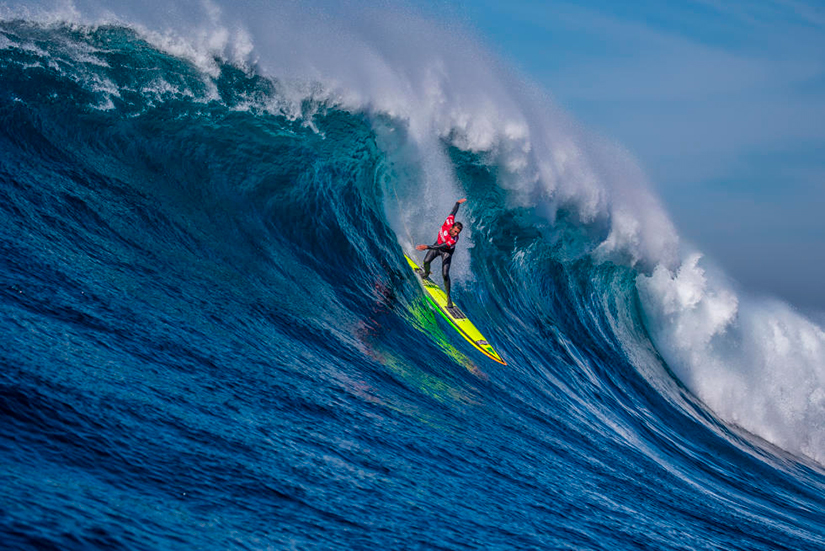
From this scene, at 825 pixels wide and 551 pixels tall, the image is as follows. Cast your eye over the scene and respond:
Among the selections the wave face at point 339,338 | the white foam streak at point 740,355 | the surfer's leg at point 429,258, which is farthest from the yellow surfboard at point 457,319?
the white foam streak at point 740,355

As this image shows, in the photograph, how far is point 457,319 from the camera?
34.8ft

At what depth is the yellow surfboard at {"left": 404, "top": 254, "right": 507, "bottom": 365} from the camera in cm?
1009

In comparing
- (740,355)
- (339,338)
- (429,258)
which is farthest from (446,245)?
(740,355)

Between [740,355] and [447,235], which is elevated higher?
[740,355]

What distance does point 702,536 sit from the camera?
6.22 metres

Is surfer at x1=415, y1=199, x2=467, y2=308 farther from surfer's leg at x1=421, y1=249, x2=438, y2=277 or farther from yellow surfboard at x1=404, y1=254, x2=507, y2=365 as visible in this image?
yellow surfboard at x1=404, y1=254, x2=507, y2=365

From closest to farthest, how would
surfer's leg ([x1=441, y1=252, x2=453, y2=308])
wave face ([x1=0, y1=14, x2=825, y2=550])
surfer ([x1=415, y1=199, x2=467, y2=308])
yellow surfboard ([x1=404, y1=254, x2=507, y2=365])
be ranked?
wave face ([x1=0, y1=14, x2=825, y2=550]) → yellow surfboard ([x1=404, y1=254, x2=507, y2=365]) → surfer ([x1=415, y1=199, x2=467, y2=308]) → surfer's leg ([x1=441, y1=252, x2=453, y2=308])

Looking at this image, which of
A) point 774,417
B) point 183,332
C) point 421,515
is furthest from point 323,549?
point 774,417

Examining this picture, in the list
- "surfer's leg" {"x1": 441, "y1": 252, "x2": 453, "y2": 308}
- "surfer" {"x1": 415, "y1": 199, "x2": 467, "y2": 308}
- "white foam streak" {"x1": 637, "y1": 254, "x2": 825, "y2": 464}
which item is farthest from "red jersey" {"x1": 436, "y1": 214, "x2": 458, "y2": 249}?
"white foam streak" {"x1": 637, "y1": 254, "x2": 825, "y2": 464}

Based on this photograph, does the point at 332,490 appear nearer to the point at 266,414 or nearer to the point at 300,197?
the point at 266,414

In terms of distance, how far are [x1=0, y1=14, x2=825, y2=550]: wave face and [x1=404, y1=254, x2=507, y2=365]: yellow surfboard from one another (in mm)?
396

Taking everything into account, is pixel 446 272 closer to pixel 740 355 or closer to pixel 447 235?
pixel 447 235

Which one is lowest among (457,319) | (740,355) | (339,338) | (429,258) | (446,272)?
(339,338)

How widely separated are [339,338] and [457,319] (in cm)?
343
